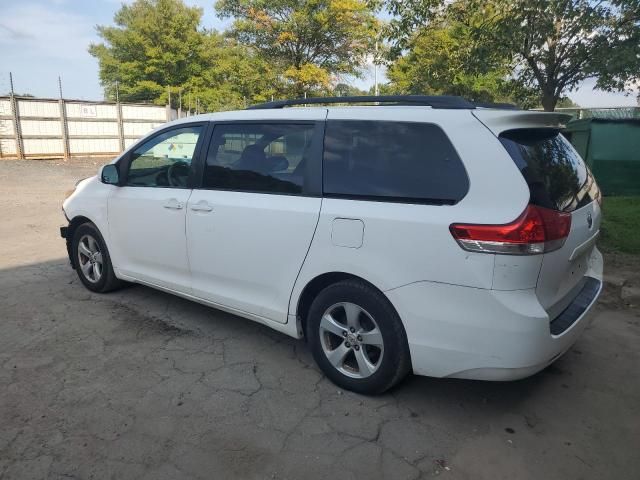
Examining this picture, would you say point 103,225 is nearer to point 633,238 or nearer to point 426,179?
point 426,179

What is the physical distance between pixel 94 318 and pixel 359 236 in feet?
8.58

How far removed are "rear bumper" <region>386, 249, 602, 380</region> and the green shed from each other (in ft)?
27.4

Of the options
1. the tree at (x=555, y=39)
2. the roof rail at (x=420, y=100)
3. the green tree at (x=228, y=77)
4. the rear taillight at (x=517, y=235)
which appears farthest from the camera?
the green tree at (x=228, y=77)

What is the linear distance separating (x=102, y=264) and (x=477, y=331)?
3.54 metres

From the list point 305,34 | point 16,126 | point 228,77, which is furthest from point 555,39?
point 228,77

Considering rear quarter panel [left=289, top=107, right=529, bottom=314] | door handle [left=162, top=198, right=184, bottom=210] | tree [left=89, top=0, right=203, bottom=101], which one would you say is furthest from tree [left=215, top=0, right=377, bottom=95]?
rear quarter panel [left=289, top=107, right=529, bottom=314]

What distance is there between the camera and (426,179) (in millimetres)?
2648

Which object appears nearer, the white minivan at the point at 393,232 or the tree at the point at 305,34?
the white minivan at the point at 393,232

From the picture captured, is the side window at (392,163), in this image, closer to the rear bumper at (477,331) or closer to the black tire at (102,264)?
the rear bumper at (477,331)

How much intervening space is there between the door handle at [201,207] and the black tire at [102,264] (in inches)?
54.1

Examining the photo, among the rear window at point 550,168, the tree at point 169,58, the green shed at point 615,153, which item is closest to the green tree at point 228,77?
the tree at point 169,58

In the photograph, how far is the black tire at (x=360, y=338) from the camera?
9.05ft

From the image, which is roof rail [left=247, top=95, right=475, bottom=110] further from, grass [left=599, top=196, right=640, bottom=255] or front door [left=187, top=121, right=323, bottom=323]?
grass [left=599, top=196, right=640, bottom=255]

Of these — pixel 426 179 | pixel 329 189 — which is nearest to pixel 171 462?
pixel 329 189
